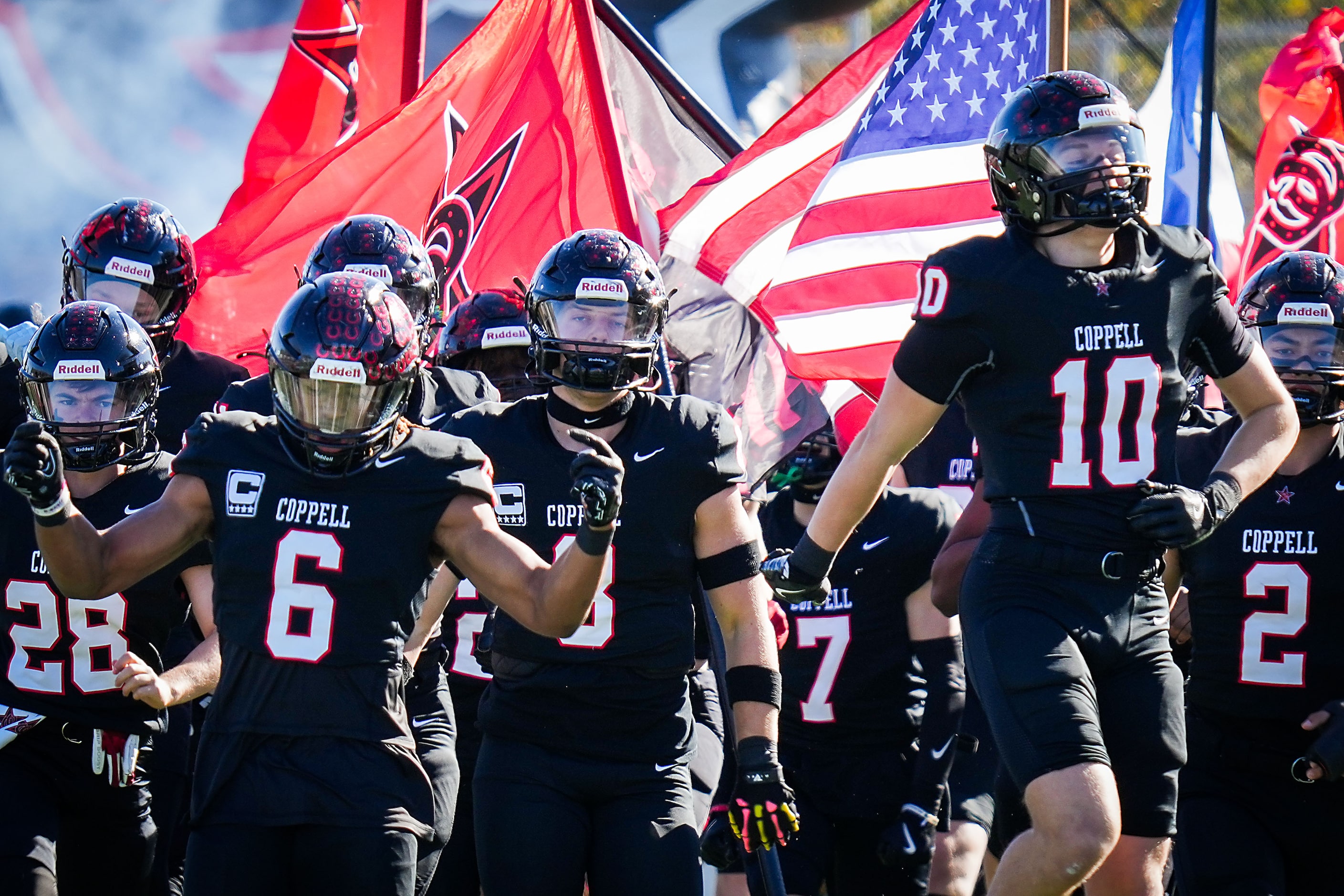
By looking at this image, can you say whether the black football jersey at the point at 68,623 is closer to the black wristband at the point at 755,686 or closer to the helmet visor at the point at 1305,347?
the black wristband at the point at 755,686

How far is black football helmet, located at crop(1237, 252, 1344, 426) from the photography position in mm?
5188

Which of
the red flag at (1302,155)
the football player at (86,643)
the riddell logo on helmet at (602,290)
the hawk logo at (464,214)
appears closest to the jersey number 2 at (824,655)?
the riddell logo on helmet at (602,290)

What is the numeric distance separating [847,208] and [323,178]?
2753mm

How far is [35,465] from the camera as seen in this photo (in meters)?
3.86

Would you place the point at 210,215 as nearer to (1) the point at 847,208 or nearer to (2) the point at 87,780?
(1) the point at 847,208

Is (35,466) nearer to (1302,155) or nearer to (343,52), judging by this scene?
(343,52)

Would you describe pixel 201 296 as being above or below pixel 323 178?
below

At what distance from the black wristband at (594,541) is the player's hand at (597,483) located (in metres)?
0.04

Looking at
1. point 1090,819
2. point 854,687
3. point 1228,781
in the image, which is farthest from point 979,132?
point 1090,819

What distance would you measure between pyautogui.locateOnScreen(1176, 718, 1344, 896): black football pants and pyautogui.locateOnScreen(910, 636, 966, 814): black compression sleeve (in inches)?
40.3

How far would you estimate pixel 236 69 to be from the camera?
13.1 metres

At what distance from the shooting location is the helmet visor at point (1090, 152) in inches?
170

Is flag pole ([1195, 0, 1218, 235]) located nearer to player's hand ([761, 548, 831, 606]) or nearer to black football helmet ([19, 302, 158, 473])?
player's hand ([761, 548, 831, 606])

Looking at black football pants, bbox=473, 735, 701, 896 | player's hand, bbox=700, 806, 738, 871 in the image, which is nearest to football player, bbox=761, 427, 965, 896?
player's hand, bbox=700, 806, 738, 871
